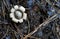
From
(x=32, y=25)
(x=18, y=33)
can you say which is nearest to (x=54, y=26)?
(x=32, y=25)

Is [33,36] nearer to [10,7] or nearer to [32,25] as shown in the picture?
[32,25]

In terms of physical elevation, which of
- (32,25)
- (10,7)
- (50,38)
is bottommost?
(50,38)

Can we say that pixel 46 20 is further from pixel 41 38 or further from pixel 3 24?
pixel 3 24

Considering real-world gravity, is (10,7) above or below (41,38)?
above

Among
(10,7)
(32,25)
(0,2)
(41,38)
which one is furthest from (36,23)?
(0,2)

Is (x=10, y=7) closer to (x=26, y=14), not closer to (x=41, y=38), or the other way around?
(x=26, y=14)

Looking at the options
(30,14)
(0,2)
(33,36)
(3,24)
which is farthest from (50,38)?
(0,2)

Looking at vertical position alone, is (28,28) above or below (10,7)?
below
